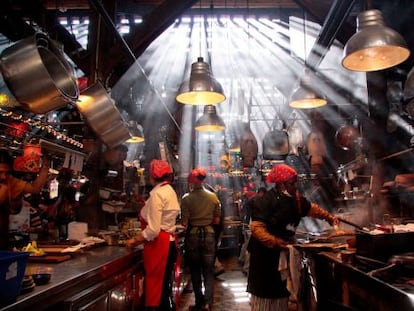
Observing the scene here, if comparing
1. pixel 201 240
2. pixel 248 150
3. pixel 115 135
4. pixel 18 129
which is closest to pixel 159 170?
pixel 115 135

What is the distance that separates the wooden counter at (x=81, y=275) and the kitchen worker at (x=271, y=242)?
4.02ft

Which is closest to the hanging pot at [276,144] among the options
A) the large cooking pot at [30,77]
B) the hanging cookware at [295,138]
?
the hanging cookware at [295,138]

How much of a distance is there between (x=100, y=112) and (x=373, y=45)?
2.64 meters

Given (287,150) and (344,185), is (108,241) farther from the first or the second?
(344,185)

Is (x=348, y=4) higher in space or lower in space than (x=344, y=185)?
higher

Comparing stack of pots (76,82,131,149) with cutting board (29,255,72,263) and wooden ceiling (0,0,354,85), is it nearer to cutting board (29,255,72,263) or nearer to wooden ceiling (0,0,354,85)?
wooden ceiling (0,0,354,85)

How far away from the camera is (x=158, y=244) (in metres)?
3.74

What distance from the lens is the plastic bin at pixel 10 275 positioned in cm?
167

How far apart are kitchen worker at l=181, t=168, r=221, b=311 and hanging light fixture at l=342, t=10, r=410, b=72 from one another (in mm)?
3110

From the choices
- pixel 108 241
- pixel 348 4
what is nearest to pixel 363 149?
pixel 348 4

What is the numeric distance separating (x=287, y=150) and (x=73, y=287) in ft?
14.9

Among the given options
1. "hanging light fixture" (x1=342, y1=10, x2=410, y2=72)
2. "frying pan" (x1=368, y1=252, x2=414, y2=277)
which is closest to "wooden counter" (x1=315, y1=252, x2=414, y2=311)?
"frying pan" (x1=368, y1=252, x2=414, y2=277)

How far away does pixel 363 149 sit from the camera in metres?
5.64

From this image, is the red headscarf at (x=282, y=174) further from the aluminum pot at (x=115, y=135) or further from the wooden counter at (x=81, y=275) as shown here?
the aluminum pot at (x=115, y=135)
